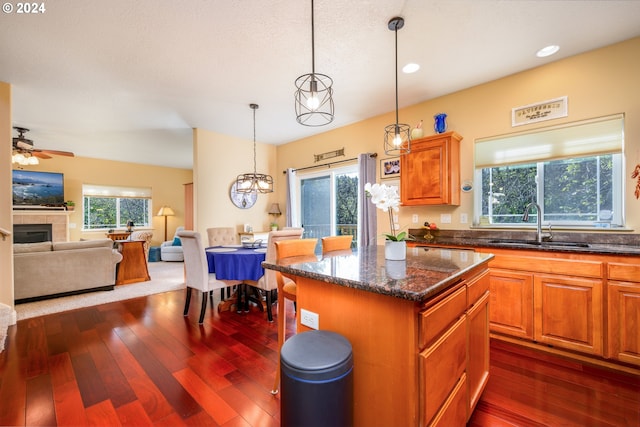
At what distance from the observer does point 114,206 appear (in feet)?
25.0

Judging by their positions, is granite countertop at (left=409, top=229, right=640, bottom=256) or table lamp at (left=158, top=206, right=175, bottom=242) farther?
table lamp at (left=158, top=206, right=175, bottom=242)

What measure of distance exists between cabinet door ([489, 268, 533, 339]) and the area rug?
4.50 m

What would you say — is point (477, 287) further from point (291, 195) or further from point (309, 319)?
point (291, 195)

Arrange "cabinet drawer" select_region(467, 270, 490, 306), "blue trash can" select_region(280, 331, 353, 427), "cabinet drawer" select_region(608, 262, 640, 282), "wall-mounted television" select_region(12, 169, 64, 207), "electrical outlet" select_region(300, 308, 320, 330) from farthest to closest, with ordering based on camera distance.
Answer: "wall-mounted television" select_region(12, 169, 64, 207), "cabinet drawer" select_region(608, 262, 640, 282), "cabinet drawer" select_region(467, 270, 490, 306), "electrical outlet" select_region(300, 308, 320, 330), "blue trash can" select_region(280, 331, 353, 427)

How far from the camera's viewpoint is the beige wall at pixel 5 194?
302 centimetres

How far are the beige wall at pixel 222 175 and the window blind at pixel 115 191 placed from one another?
14.2 ft

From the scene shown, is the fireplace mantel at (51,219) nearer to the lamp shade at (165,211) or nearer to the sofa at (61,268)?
the lamp shade at (165,211)

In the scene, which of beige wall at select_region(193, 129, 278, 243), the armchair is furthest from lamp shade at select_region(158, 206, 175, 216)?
beige wall at select_region(193, 129, 278, 243)

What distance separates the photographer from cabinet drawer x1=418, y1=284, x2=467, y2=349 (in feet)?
3.37

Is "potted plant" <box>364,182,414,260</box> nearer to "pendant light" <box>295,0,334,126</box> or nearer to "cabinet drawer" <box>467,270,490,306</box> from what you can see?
"cabinet drawer" <box>467,270,490,306</box>

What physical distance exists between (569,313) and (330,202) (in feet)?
11.9

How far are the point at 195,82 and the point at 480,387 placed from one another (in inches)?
156

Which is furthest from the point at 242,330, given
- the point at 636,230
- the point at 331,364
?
the point at 636,230

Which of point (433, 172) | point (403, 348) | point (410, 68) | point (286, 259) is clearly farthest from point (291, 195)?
point (403, 348)
